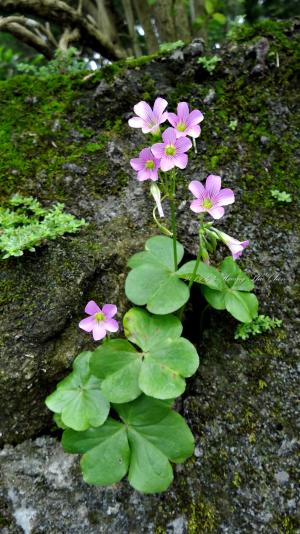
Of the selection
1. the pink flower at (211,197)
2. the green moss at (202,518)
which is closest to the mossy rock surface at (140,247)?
the green moss at (202,518)

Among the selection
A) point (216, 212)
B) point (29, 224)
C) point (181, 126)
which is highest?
point (181, 126)

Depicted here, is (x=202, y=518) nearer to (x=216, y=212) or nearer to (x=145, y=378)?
(x=145, y=378)

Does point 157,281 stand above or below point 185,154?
below

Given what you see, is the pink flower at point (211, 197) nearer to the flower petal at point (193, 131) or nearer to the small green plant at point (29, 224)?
the flower petal at point (193, 131)

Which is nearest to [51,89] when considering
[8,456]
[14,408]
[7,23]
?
[7,23]

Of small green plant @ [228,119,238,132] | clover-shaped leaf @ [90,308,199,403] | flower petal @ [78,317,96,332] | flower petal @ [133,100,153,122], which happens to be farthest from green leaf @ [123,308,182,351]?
small green plant @ [228,119,238,132]

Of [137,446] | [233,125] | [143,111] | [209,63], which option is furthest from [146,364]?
[209,63]
